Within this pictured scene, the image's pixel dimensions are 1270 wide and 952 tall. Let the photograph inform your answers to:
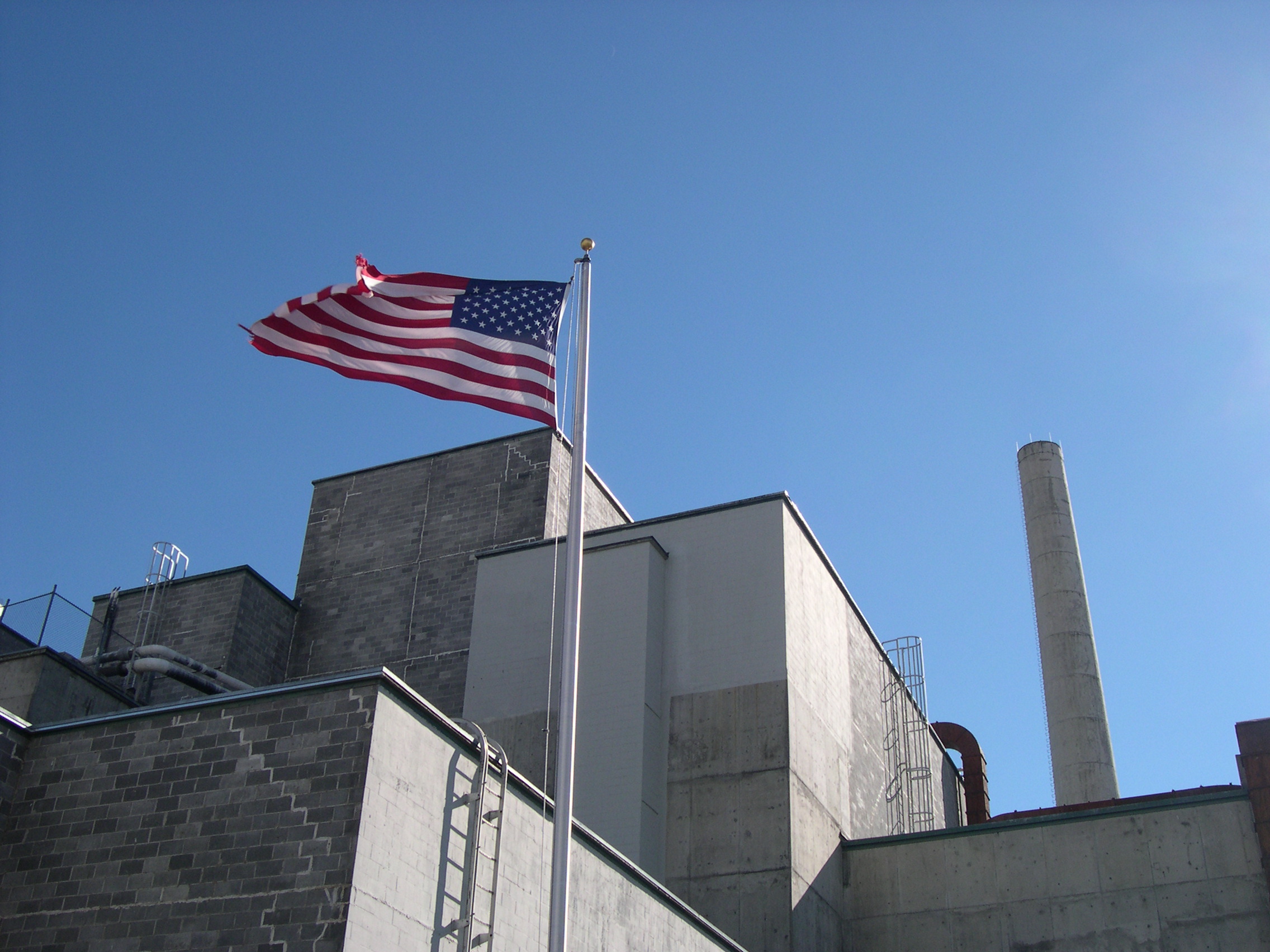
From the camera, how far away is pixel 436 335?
15500 mm

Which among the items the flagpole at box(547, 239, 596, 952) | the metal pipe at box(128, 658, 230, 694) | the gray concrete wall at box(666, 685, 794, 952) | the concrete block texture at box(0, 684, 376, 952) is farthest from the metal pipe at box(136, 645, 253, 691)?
the flagpole at box(547, 239, 596, 952)

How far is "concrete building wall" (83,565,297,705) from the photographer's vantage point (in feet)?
111

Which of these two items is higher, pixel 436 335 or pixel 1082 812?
pixel 436 335

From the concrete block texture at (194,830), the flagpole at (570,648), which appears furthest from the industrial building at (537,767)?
the flagpole at (570,648)

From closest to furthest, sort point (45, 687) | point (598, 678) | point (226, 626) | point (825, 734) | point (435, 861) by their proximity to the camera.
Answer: point (435, 861) < point (45, 687) < point (598, 678) < point (825, 734) < point (226, 626)

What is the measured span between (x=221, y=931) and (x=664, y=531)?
17.3 metres

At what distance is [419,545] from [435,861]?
21.7 metres

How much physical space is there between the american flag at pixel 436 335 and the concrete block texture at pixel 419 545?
676 inches

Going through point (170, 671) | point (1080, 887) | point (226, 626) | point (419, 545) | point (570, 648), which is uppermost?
point (419, 545)

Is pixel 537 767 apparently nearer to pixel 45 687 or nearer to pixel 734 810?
pixel 734 810

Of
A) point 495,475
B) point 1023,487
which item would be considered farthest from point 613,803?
point 1023,487

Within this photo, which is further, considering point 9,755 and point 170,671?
point 170,671

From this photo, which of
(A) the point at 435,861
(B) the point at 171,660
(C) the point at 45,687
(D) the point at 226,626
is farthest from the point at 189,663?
(A) the point at 435,861

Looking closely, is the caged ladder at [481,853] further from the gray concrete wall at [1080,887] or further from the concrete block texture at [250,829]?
the gray concrete wall at [1080,887]
